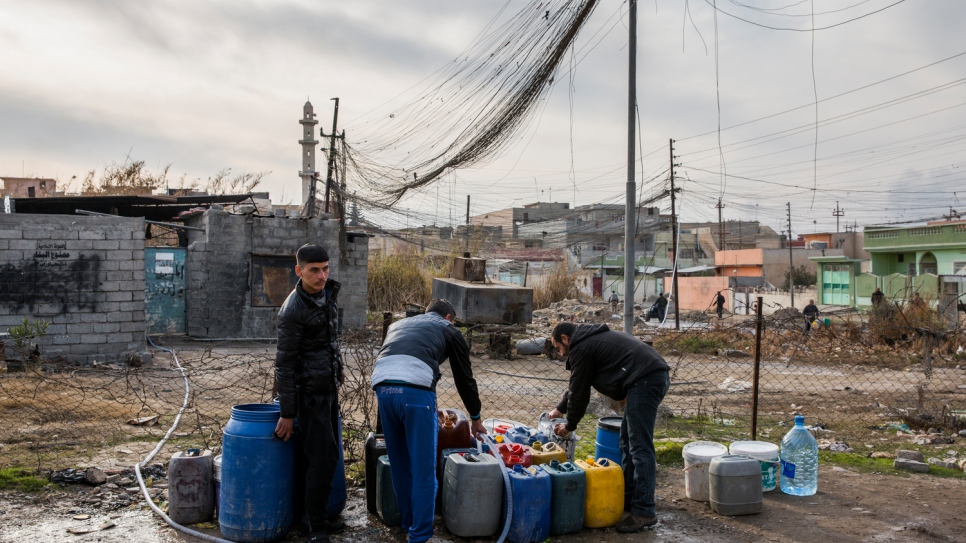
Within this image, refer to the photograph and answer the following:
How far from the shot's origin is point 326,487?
171 inches

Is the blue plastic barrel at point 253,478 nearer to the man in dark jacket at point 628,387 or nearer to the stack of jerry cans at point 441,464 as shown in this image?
the stack of jerry cans at point 441,464

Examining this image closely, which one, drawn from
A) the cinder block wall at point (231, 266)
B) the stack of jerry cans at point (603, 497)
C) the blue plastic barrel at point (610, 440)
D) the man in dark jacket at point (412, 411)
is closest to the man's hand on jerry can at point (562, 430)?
the blue plastic barrel at point (610, 440)

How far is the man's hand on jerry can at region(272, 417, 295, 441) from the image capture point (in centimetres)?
423

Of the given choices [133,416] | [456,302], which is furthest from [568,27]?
[456,302]

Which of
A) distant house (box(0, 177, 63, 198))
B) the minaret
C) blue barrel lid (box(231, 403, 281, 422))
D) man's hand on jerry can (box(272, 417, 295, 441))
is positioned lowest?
man's hand on jerry can (box(272, 417, 295, 441))

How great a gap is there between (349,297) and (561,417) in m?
14.3

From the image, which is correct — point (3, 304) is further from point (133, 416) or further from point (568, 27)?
point (568, 27)

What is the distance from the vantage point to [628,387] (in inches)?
194

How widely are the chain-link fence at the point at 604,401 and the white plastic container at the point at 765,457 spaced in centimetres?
94

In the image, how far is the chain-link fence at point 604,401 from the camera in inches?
271

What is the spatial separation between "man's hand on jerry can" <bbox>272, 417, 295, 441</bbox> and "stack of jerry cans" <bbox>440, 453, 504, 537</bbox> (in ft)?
3.45

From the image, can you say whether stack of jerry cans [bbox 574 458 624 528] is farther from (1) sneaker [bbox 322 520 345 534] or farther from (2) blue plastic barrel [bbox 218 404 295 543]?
(2) blue plastic barrel [bbox 218 404 295 543]

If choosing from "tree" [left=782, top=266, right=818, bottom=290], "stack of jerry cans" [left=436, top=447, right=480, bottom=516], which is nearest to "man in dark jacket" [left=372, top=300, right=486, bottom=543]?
"stack of jerry cans" [left=436, top=447, right=480, bottom=516]

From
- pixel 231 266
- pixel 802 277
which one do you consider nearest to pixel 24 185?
pixel 231 266
